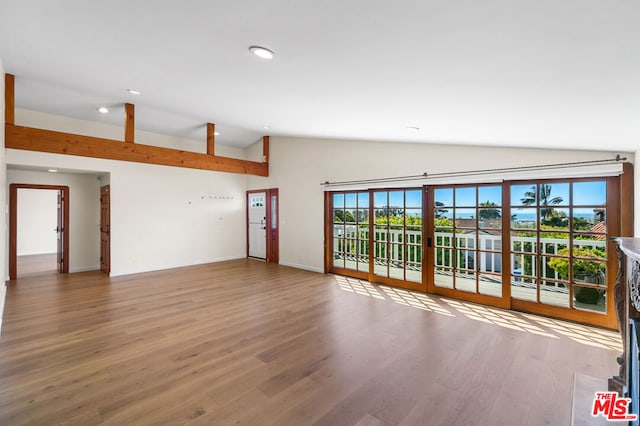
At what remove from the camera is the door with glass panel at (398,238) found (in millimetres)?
4883

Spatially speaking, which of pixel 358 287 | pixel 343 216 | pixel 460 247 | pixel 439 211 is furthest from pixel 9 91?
pixel 460 247

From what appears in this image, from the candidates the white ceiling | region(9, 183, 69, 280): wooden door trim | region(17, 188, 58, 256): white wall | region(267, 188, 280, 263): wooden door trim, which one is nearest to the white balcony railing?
the white ceiling

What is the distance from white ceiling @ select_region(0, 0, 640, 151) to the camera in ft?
4.35

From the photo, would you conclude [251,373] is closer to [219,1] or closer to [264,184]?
[219,1]

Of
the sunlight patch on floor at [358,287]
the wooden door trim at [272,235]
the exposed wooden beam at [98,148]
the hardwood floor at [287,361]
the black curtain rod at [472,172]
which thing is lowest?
the hardwood floor at [287,361]

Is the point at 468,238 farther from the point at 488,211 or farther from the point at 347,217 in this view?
the point at 347,217

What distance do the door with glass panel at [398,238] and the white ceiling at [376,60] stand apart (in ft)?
4.42

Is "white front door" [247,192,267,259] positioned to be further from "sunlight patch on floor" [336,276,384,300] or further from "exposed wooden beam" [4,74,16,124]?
"exposed wooden beam" [4,74,16,124]

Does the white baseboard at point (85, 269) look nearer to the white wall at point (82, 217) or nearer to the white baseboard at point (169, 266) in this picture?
the white wall at point (82, 217)

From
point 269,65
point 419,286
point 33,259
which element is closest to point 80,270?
point 33,259

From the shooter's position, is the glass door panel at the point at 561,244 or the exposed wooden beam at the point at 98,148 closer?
the glass door panel at the point at 561,244

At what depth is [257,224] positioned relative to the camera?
799 centimetres

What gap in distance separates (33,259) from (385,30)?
35.0ft

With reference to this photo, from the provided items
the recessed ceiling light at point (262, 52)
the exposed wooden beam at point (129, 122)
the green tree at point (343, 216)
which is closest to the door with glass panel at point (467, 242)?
the green tree at point (343, 216)
